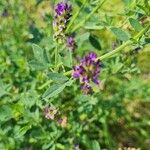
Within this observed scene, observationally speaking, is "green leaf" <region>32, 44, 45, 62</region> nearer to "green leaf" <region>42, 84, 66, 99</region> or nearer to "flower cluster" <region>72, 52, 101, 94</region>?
"green leaf" <region>42, 84, 66, 99</region>

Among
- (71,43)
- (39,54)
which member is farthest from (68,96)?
(39,54)

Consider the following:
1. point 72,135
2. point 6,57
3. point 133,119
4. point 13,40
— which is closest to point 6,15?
point 13,40

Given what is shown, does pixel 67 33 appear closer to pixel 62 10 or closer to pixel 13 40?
pixel 62 10

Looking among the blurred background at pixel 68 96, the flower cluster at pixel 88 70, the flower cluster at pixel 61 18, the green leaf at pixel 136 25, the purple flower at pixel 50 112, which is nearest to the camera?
the flower cluster at pixel 88 70

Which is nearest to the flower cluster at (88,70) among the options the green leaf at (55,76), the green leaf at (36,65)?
the green leaf at (55,76)

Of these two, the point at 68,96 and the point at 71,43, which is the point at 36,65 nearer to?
the point at 71,43

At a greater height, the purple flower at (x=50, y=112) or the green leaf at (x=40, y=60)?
the green leaf at (x=40, y=60)

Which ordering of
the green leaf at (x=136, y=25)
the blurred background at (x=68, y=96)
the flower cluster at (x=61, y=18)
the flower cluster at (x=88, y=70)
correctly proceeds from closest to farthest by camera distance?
the flower cluster at (x=88, y=70) → the green leaf at (x=136, y=25) → the flower cluster at (x=61, y=18) → the blurred background at (x=68, y=96)

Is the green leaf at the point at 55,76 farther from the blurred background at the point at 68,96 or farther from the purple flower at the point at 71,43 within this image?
the purple flower at the point at 71,43
